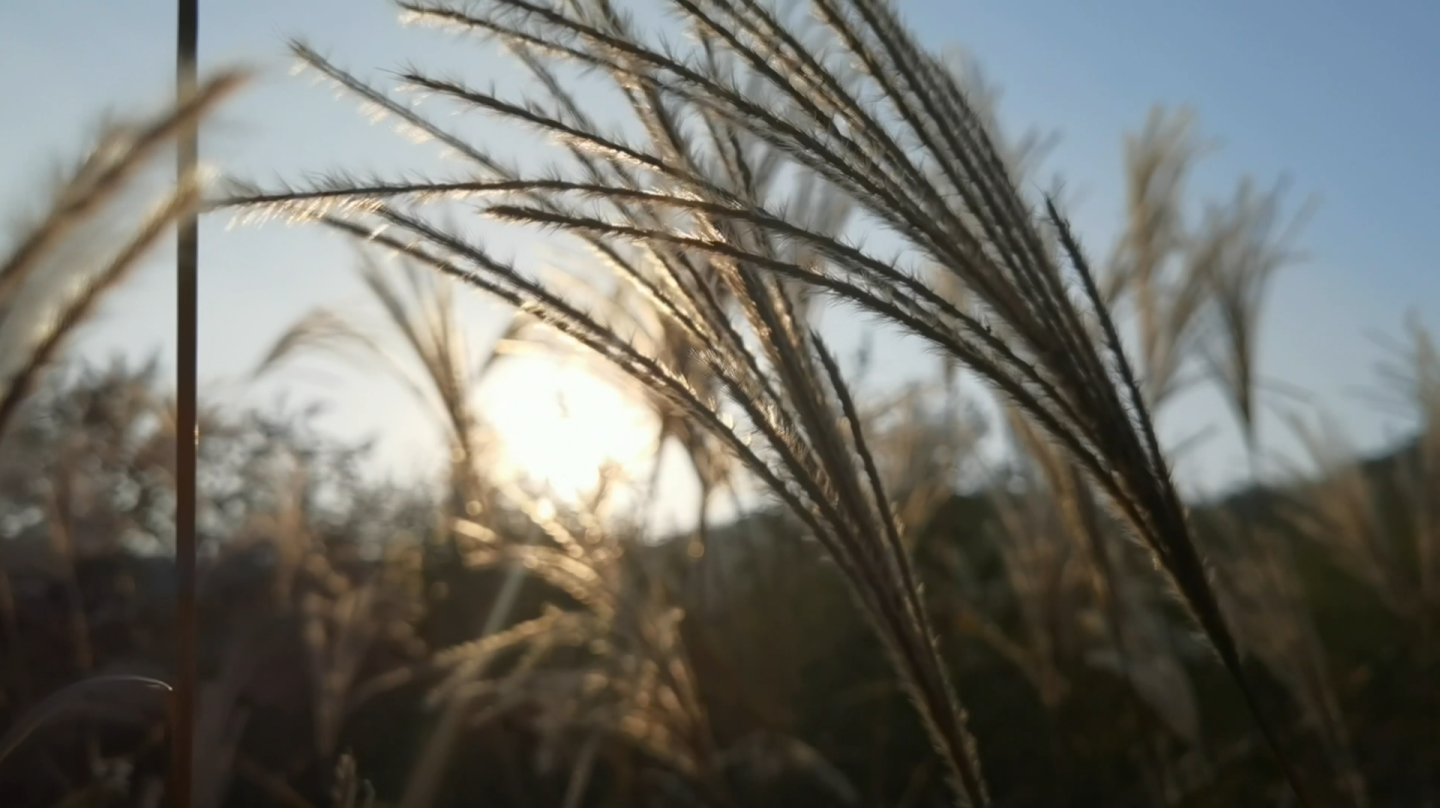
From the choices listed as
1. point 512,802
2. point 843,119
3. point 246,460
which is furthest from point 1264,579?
point 246,460

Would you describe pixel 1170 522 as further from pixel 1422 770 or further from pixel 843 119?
pixel 1422 770

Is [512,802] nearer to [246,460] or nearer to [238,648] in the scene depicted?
[238,648]

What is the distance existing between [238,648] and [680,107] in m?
2.03

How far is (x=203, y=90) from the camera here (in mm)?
996

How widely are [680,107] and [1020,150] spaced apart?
766 millimetres

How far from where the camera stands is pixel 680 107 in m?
1.20

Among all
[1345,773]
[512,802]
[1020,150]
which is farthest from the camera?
[512,802]

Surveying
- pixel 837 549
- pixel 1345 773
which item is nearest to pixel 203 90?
pixel 837 549

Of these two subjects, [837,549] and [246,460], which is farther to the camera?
[246,460]

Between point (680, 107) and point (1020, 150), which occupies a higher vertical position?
point (1020, 150)

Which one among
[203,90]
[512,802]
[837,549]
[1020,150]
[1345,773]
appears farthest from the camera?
[512,802]

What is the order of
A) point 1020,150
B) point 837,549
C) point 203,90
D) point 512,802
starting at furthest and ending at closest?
point 512,802 < point 1020,150 < point 837,549 < point 203,90

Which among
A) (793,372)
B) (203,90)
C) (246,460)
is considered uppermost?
(246,460)

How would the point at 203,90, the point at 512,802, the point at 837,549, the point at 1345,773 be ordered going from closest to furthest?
the point at 203,90 < the point at 837,549 < the point at 1345,773 < the point at 512,802
